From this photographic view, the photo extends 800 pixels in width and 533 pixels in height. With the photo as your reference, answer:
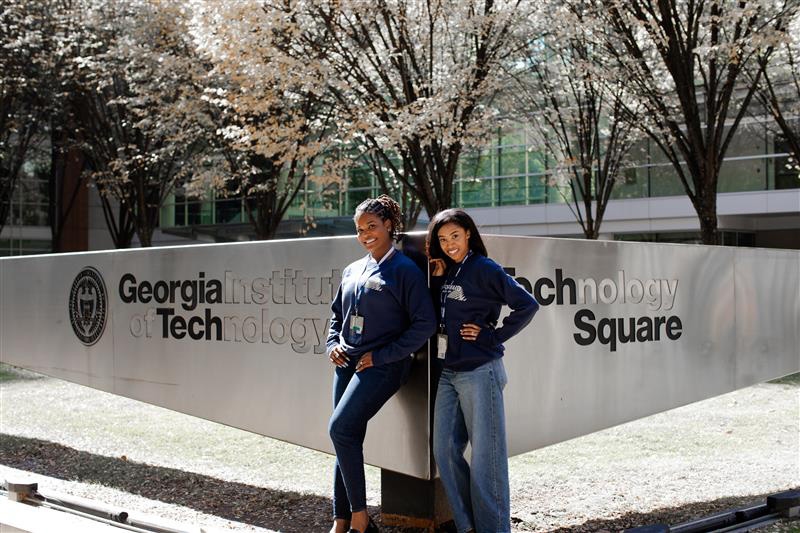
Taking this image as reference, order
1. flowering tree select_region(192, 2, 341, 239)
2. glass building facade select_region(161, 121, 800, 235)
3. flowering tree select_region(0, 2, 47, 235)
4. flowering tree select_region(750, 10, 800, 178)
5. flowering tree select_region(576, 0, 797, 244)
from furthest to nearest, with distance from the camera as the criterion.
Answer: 1. glass building facade select_region(161, 121, 800, 235)
2. flowering tree select_region(0, 2, 47, 235)
3. flowering tree select_region(192, 2, 341, 239)
4. flowering tree select_region(750, 10, 800, 178)
5. flowering tree select_region(576, 0, 797, 244)

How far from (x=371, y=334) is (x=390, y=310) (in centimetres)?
17

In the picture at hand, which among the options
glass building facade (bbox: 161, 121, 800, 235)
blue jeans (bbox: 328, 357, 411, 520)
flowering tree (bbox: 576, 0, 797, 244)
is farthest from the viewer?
glass building facade (bbox: 161, 121, 800, 235)

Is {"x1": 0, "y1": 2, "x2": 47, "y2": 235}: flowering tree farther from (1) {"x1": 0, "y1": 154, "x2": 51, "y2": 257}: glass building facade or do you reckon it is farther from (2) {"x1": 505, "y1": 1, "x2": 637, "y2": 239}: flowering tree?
(1) {"x1": 0, "y1": 154, "x2": 51, "y2": 257}: glass building facade

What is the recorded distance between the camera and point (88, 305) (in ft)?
28.8

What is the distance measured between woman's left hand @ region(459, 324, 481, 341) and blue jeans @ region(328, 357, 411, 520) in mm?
493

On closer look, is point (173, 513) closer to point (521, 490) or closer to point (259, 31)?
point (521, 490)

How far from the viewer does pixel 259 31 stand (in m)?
14.5

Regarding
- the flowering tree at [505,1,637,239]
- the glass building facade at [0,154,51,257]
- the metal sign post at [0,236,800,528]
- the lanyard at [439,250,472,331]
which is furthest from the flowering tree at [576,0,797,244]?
the glass building facade at [0,154,51,257]

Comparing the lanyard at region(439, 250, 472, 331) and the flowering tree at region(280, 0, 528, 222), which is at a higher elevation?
the flowering tree at region(280, 0, 528, 222)

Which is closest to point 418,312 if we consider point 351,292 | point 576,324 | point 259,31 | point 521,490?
point 351,292

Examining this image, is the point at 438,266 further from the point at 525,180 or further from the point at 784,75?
the point at 525,180

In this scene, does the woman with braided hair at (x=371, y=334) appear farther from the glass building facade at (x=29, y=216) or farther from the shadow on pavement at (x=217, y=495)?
the glass building facade at (x=29, y=216)

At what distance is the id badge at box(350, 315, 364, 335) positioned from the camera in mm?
4887

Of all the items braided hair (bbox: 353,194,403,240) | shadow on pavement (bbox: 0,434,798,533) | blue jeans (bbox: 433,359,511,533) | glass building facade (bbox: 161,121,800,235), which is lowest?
shadow on pavement (bbox: 0,434,798,533)
